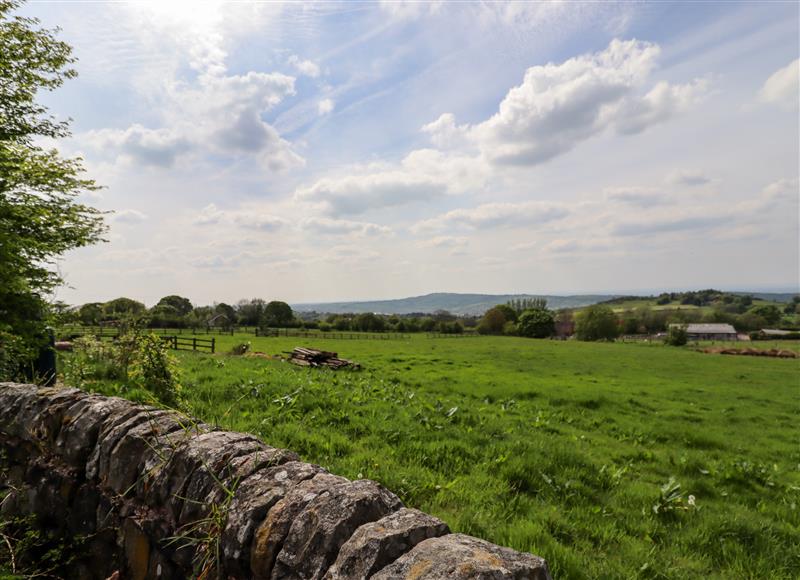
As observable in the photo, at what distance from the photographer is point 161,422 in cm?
388

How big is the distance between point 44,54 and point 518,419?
72.5ft

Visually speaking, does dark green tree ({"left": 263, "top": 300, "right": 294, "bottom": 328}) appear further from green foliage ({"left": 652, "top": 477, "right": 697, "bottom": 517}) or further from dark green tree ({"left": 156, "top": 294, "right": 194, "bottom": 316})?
green foliage ({"left": 652, "top": 477, "right": 697, "bottom": 517})

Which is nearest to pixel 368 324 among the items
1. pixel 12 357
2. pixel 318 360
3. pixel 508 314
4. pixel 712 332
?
pixel 508 314

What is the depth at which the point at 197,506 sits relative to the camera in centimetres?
311

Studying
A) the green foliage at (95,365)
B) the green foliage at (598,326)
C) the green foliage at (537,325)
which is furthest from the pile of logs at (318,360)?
the green foliage at (598,326)

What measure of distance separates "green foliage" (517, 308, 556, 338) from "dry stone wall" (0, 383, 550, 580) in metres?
88.9

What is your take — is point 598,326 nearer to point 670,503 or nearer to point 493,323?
point 493,323

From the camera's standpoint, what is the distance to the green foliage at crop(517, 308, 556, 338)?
86812 millimetres

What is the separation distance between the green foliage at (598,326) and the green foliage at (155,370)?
93.8 meters

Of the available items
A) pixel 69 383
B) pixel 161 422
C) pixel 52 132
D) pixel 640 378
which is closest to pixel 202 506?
pixel 161 422

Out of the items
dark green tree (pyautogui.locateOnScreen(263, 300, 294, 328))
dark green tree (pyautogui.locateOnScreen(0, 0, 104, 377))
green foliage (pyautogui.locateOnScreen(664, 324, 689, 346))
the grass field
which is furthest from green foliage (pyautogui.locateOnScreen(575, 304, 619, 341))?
dark green tree (pyautogui.locateOnScreen(0, 0, 104, 377))

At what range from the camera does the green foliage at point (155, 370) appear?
7.96 m

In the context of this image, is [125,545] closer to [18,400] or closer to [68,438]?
[68,438]

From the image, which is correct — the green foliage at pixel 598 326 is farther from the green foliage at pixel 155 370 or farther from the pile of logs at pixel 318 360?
the green foliage at pixel 155 370
